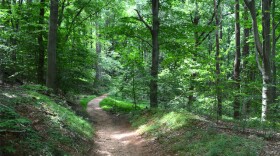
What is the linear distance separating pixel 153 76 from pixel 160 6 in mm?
4474

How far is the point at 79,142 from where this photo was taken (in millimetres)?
8117

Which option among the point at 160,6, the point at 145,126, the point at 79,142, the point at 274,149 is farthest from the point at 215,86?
the point at 160,6

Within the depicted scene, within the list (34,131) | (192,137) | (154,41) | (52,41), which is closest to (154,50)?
(154,41)

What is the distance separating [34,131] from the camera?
19.3ft

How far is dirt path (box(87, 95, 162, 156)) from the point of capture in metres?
8.61

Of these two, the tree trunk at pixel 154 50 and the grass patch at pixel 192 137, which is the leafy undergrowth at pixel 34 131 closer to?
the grass patch at pixel 192 137

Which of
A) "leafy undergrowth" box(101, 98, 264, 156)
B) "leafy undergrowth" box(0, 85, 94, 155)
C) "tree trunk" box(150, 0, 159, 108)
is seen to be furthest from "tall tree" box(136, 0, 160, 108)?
"leafy undergrowth" box(0, 85, 94, 155)

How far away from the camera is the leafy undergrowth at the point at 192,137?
632 cm

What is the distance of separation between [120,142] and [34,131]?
5.00 meters

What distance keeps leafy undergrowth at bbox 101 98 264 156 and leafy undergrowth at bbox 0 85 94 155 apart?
2943 millimetres

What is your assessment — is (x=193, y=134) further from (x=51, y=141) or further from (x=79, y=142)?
(x=51, y=141)

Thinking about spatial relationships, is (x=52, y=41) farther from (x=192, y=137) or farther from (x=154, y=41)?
(x=192, y=137)

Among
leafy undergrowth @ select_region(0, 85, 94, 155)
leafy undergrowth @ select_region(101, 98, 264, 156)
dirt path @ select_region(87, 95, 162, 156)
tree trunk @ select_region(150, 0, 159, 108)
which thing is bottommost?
dirt path @ select_region(87, 95, 162, 156)

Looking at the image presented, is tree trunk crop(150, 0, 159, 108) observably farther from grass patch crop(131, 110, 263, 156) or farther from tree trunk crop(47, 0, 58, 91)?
tree trunk crop(47, 0, 58, 91)
